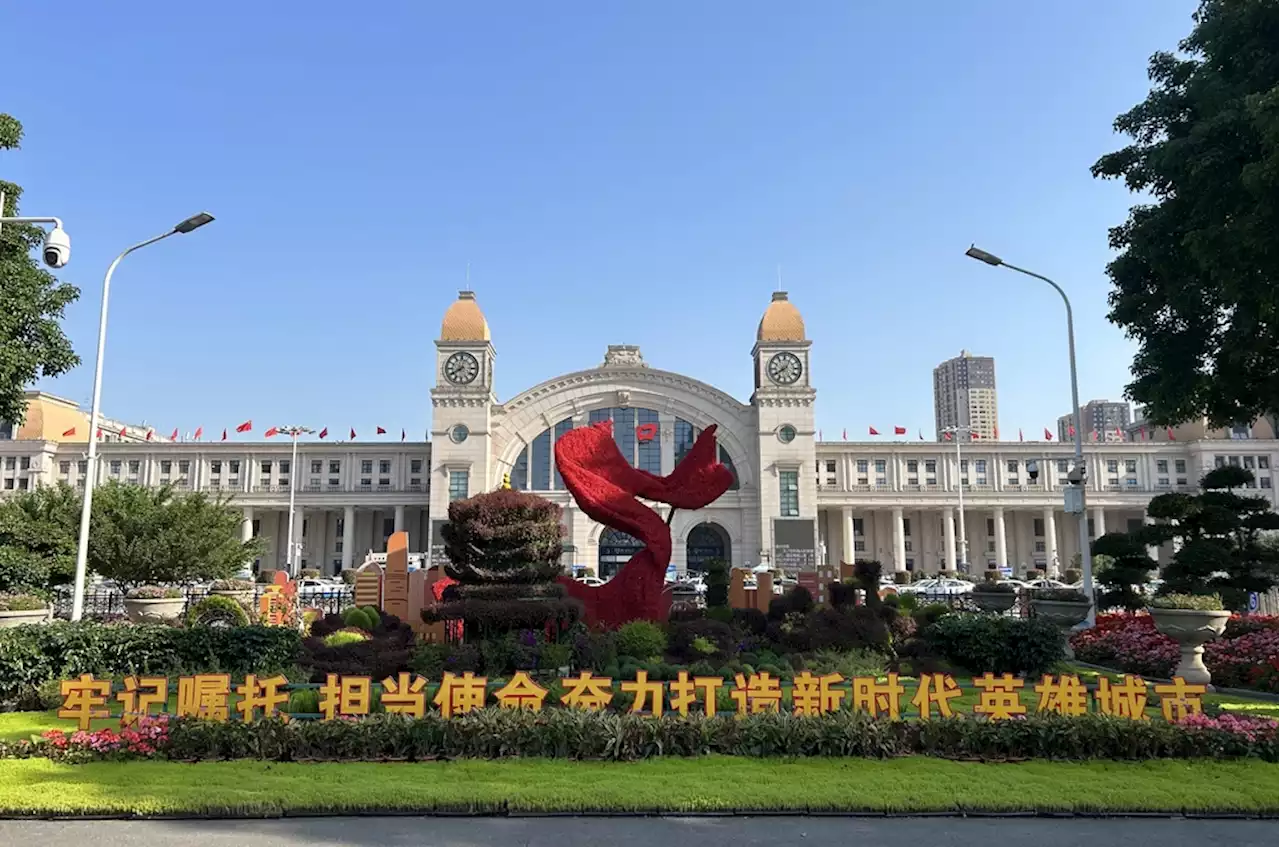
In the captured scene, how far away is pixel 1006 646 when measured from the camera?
12547mm

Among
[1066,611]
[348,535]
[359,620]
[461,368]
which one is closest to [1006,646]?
[1066,611]

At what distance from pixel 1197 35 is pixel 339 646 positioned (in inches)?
686

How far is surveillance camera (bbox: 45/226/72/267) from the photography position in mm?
10234

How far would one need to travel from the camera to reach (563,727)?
25.6 feet

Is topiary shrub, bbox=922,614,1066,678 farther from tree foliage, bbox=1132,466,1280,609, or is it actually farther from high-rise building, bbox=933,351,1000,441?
high-rise building, bbox=933,351,1000,441

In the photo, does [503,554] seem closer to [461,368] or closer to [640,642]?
[640,642]

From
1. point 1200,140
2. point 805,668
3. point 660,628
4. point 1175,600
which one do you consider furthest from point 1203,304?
point 660,628

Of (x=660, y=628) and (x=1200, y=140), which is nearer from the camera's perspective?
(x=1200, y=140)

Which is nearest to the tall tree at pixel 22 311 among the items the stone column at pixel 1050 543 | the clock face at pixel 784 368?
the clock face at pixel 784 368

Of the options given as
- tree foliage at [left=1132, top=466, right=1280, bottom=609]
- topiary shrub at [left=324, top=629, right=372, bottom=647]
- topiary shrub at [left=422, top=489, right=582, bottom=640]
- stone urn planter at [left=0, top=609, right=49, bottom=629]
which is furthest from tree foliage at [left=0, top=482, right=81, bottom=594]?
tree foliage at [left=1132, top=466, right=1280, bottom=609]

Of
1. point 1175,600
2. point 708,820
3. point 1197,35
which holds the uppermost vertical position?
point 1197,35

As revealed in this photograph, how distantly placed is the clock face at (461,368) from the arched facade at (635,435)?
0.07 metres

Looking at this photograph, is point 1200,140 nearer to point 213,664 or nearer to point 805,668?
point 805,668

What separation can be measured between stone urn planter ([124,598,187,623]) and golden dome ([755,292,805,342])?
4284cm
